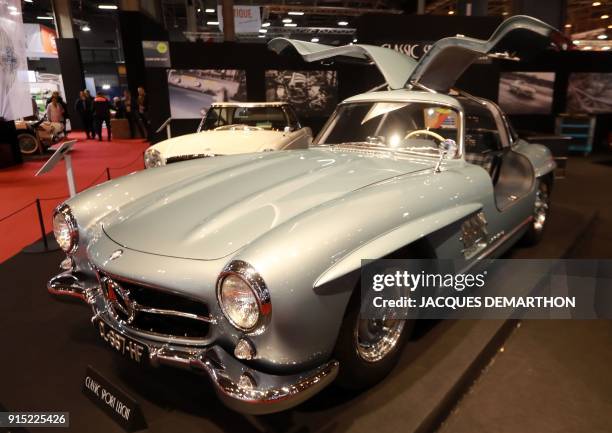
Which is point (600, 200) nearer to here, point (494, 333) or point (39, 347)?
point (494, 333)

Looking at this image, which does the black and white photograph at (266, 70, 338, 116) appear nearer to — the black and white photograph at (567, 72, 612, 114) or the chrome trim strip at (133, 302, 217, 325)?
the black and white photograph at (567, 72, 612, 114)

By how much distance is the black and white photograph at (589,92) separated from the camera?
11625 millimetres

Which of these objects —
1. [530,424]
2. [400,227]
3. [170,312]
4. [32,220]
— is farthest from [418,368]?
[32,220]

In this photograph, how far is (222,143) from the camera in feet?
17.5

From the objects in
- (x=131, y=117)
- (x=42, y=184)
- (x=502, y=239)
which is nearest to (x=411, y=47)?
(x=502, y=239)

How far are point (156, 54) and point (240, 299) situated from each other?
10.5m

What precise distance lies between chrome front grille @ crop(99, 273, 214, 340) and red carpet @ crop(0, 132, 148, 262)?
2915 millimetres

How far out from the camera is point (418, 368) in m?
2.40

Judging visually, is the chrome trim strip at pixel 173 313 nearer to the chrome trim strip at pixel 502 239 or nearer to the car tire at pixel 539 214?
the chrome trim strip at pixel 502 239

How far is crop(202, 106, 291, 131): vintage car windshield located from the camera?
21.9 feet

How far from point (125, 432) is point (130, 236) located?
0.88 meters

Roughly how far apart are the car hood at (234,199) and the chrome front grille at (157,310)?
0.62ft

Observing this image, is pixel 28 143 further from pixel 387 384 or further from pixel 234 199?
pixel 387 384

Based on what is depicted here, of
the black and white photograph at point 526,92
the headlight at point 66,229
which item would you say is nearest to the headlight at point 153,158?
the headlight at point 66,229
